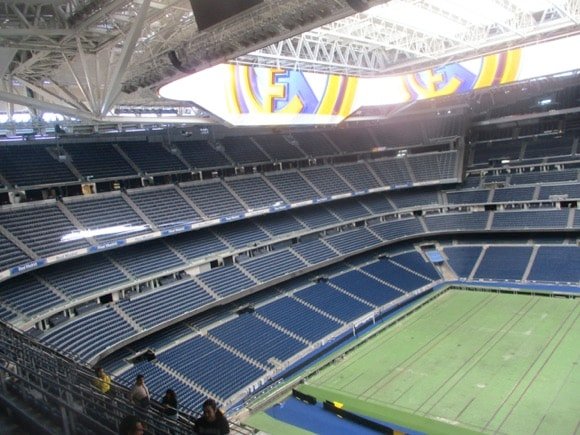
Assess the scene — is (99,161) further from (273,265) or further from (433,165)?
(433,165)

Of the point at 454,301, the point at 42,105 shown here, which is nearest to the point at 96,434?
the point at 42,105

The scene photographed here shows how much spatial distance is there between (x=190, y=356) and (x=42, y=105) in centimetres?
1272

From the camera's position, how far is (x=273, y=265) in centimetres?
2998

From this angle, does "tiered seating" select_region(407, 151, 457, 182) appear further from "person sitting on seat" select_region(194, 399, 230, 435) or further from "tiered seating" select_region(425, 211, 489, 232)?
"person sitting on seat" select_region(194, 399, 230, 435)

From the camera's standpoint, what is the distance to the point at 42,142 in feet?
86.4

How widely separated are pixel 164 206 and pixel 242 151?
963 centimetres

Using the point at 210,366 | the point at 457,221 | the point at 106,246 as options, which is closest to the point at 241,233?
the point at 106,246

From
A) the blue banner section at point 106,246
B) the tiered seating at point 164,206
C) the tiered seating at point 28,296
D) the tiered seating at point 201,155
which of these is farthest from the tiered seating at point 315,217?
the tiered seating at point 28,296

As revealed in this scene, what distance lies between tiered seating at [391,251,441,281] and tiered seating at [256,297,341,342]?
1113 cm

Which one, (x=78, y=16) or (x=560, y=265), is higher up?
(x=78, y=16)

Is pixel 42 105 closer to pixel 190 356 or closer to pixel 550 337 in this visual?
pixel 190 356

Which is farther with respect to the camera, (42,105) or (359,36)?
(359,36)

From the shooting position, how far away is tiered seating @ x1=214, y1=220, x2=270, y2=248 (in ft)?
97.9

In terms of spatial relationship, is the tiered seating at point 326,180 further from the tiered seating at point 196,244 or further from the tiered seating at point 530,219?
the tiered seating at point 530,219
